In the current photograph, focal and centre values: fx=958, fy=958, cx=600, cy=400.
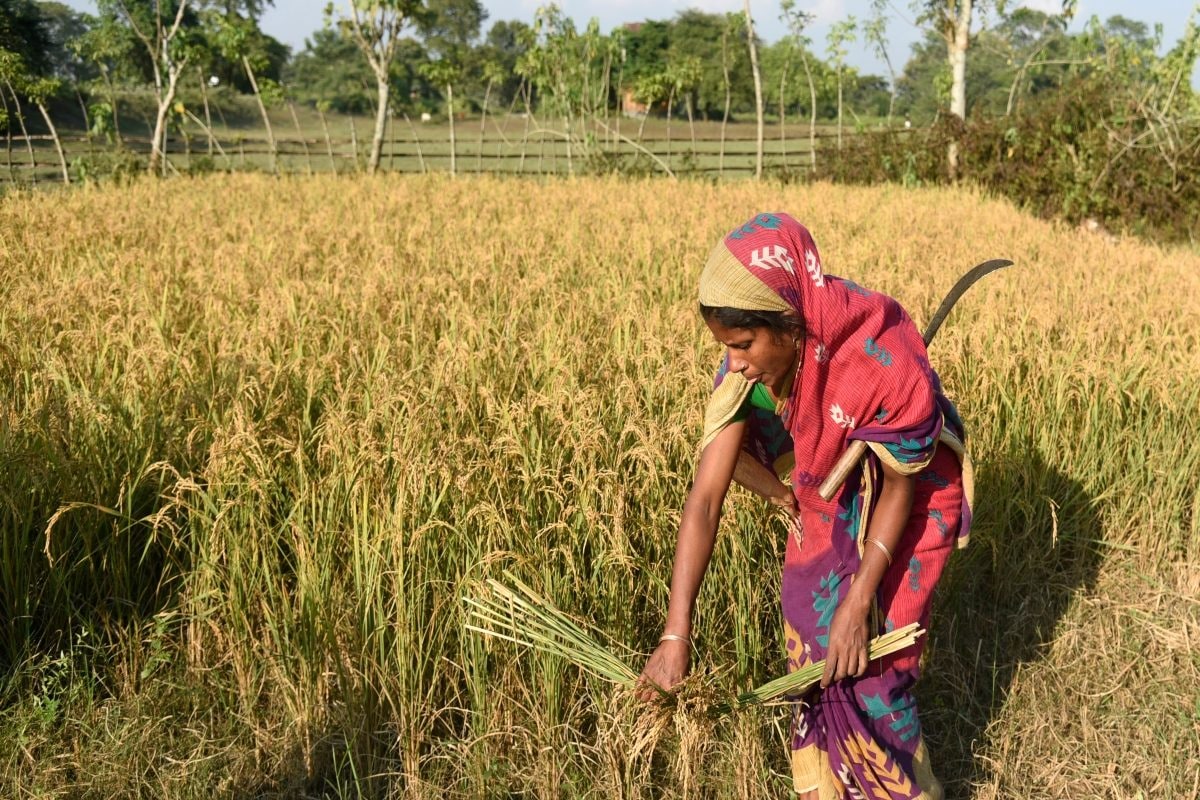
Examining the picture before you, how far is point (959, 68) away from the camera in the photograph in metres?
11.2

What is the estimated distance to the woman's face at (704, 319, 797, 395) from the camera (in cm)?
138

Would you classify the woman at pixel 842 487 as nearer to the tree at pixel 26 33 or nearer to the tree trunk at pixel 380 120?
the tree trunk at pixel 380 120

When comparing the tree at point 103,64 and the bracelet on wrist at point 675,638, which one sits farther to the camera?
the tree at point 103,64

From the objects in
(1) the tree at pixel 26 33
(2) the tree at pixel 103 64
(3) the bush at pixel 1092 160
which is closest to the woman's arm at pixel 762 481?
(3) the bush at pixel 1092 160

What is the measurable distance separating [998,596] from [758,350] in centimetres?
154

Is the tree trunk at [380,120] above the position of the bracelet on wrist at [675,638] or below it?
above

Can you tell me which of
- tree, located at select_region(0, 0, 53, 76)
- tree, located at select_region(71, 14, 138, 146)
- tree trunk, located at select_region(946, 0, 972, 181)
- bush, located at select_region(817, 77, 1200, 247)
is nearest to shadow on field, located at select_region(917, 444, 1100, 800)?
bush, located at select_region(817, 77, 1200, 247)

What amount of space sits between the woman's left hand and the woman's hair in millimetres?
424

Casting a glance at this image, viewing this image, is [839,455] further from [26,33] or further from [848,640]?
[26,33]

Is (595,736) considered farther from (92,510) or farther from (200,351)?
(200,351)

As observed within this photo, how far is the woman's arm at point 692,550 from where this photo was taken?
4.68ft

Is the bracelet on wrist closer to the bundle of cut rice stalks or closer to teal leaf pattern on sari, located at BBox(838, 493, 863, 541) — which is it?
the bundle of cut rice stalks

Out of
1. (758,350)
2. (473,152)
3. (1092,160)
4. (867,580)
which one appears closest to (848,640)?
(867,580)

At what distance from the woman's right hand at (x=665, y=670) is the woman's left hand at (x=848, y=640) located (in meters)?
0.23
